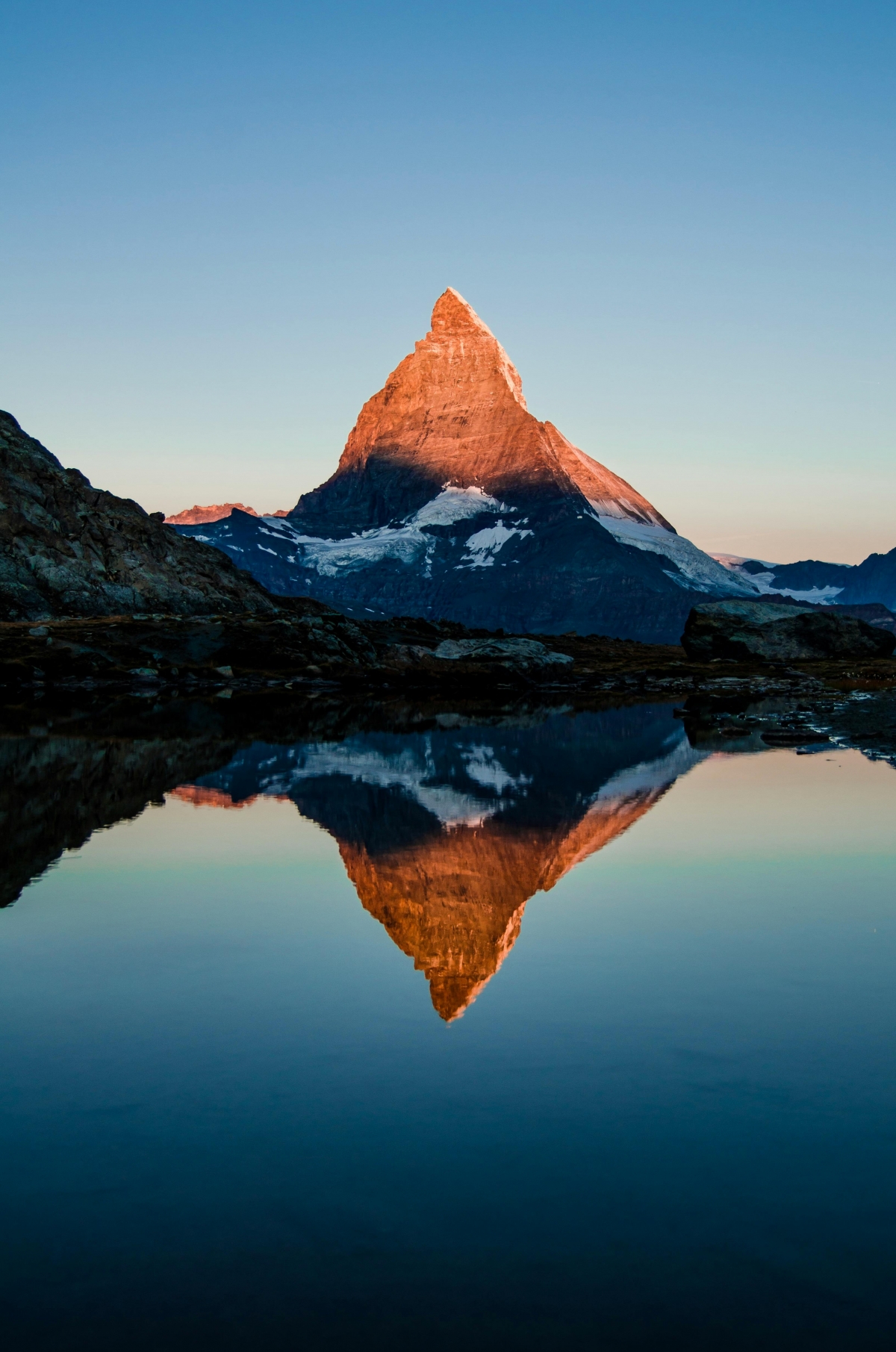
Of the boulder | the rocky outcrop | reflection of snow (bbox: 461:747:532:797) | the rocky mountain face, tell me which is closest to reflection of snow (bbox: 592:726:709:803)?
reflection of snow (bbox: 461:747:532:797)

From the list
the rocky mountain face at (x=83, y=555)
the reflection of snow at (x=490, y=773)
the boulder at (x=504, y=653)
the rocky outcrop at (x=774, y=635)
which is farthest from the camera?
the rocky outcrop at (x=774, y=635)

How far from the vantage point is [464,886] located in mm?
26203

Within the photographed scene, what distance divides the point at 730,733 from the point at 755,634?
99206 mm

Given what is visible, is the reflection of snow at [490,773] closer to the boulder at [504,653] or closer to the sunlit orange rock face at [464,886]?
the sunlit orange rock face at [464,886]

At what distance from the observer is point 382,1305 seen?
962 centimetres

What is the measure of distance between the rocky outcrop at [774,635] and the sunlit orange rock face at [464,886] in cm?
13077

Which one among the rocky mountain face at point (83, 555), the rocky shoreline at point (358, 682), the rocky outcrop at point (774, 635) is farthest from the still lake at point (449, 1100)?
the rocky outcrop at point (774, 635)

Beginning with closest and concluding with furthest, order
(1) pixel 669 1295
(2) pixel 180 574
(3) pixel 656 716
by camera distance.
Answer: (1) pixel 669 1295 → (3) pixel 656 716 → (2) pixel 180 574

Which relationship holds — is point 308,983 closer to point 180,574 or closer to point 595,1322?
point 595,1322

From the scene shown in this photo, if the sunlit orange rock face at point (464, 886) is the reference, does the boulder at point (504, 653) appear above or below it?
above

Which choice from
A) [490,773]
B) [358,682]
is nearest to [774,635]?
[358,682]

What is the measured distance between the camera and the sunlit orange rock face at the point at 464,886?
19.8 m

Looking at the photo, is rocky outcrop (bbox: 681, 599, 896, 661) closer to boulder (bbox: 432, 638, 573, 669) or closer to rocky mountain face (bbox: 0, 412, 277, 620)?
boulder (bbox: 432, 638, 573, 669)

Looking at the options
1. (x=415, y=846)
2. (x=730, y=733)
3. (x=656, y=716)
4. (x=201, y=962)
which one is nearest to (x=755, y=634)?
(x=656, y=716)
